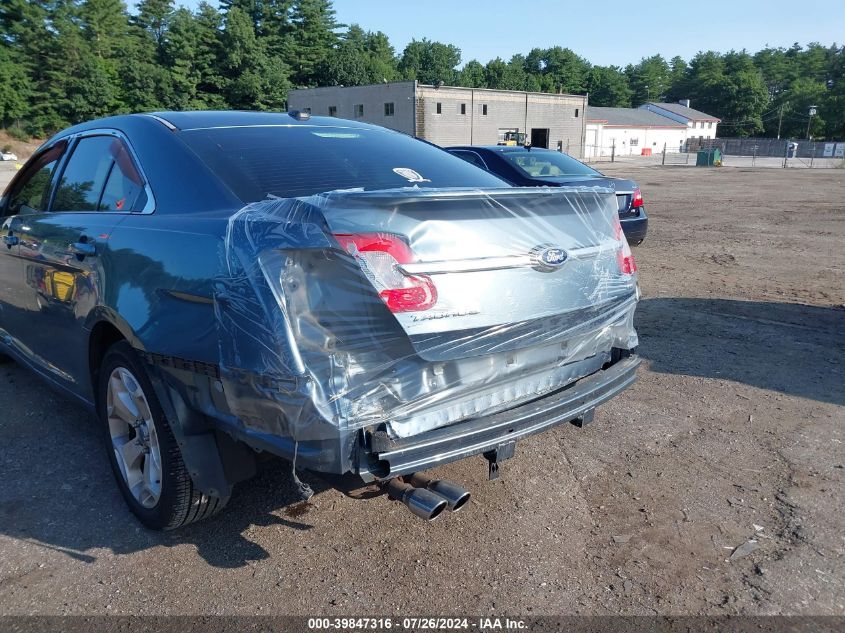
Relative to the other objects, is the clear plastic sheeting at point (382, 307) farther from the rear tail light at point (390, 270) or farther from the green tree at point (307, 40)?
the green tree at point (307, 40)

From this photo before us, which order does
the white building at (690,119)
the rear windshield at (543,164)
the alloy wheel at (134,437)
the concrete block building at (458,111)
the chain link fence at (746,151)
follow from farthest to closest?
the white building at (690,119) → the chain link fence at (746,151) → the concrete block building at (458,111) → the rear windshield at (543,164) → the alloy wheel at (134,437)

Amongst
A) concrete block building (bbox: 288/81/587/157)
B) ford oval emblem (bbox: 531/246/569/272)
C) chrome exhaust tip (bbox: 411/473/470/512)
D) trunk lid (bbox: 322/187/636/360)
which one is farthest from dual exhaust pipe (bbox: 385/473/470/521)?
concrete block building (bbox: 288/81/587/157)

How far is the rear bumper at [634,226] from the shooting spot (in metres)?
9.67

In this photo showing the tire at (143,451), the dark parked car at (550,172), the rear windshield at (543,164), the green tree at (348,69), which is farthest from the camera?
the green tree at (348,69)

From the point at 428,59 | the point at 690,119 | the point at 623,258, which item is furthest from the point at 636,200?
the point at 428,59

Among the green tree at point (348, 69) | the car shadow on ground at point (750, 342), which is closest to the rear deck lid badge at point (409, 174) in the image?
the car shadow on ground at point (750, 342)

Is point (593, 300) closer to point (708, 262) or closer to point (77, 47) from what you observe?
point (708, 262)

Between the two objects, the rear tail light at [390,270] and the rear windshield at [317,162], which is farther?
the rear windshield at [317,162]

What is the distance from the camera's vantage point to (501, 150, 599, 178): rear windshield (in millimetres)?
9539

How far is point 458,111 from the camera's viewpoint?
178 feet

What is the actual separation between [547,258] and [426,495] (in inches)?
40.4

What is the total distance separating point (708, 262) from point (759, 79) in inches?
4647

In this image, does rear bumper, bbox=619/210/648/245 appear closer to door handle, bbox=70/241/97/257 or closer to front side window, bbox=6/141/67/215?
front side window, bbox=6/141/67/215

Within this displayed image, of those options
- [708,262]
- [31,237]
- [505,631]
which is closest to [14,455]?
[31,237]
